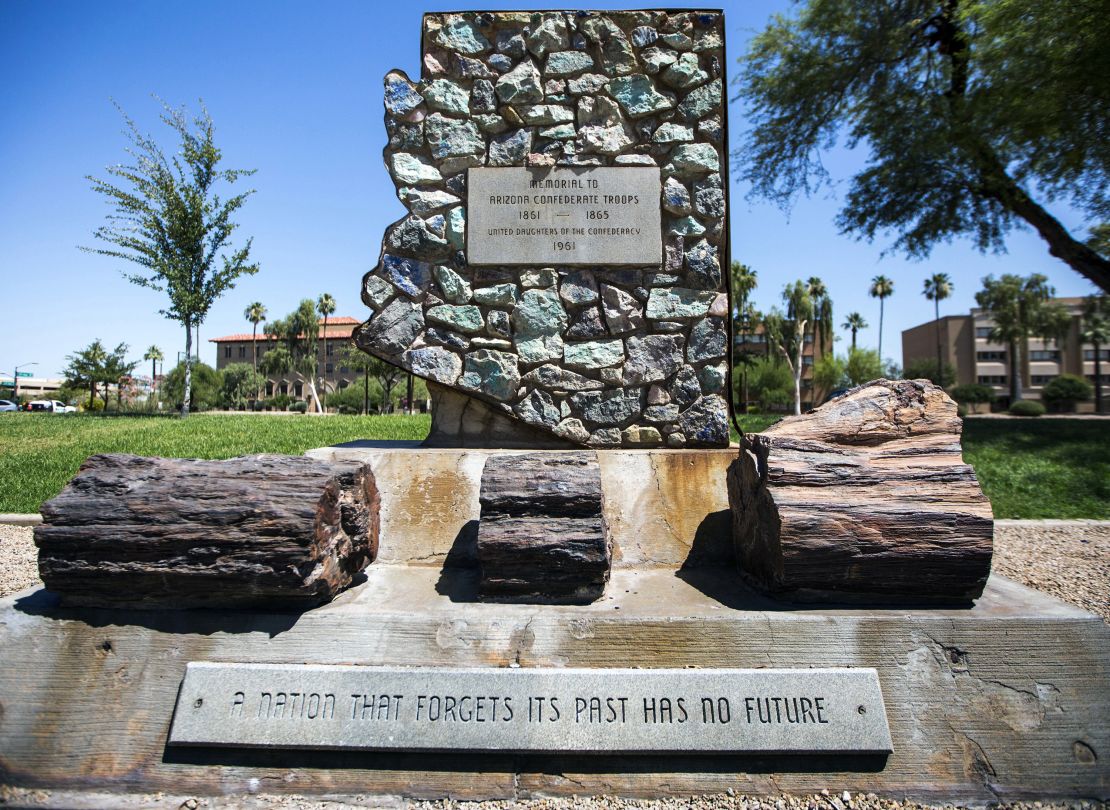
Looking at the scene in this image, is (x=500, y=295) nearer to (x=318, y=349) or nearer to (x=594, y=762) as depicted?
(x=594, y=762)

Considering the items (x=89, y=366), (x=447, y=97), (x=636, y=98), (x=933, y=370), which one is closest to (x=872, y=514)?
(x=636, y=98)

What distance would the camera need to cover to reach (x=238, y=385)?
177ft

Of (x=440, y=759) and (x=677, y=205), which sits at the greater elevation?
(x=677, y=205)

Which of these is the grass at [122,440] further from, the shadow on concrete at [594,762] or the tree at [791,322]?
the tree at [791,322]

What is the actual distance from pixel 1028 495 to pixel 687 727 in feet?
27.6

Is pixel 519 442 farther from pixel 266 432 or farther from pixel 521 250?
pixel 266 432

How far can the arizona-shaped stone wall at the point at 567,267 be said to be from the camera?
14.3ft

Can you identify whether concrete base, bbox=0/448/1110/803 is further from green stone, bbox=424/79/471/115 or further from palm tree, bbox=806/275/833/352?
palm tree, bbox=806/275/833/352

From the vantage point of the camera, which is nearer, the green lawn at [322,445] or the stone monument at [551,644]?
the stone monument at [551,644]

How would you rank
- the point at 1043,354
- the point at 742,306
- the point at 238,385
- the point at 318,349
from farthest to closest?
the point at 318,349 < the point at 1043,354 < the point at 238,385 < the point at 742,306

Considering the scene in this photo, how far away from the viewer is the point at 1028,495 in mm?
8688

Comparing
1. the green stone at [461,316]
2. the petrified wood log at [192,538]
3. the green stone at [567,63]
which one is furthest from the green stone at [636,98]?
the petrified wood log at [192,538]

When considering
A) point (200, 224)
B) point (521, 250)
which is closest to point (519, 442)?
point (521, 250)

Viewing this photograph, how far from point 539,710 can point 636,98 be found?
377 cm
